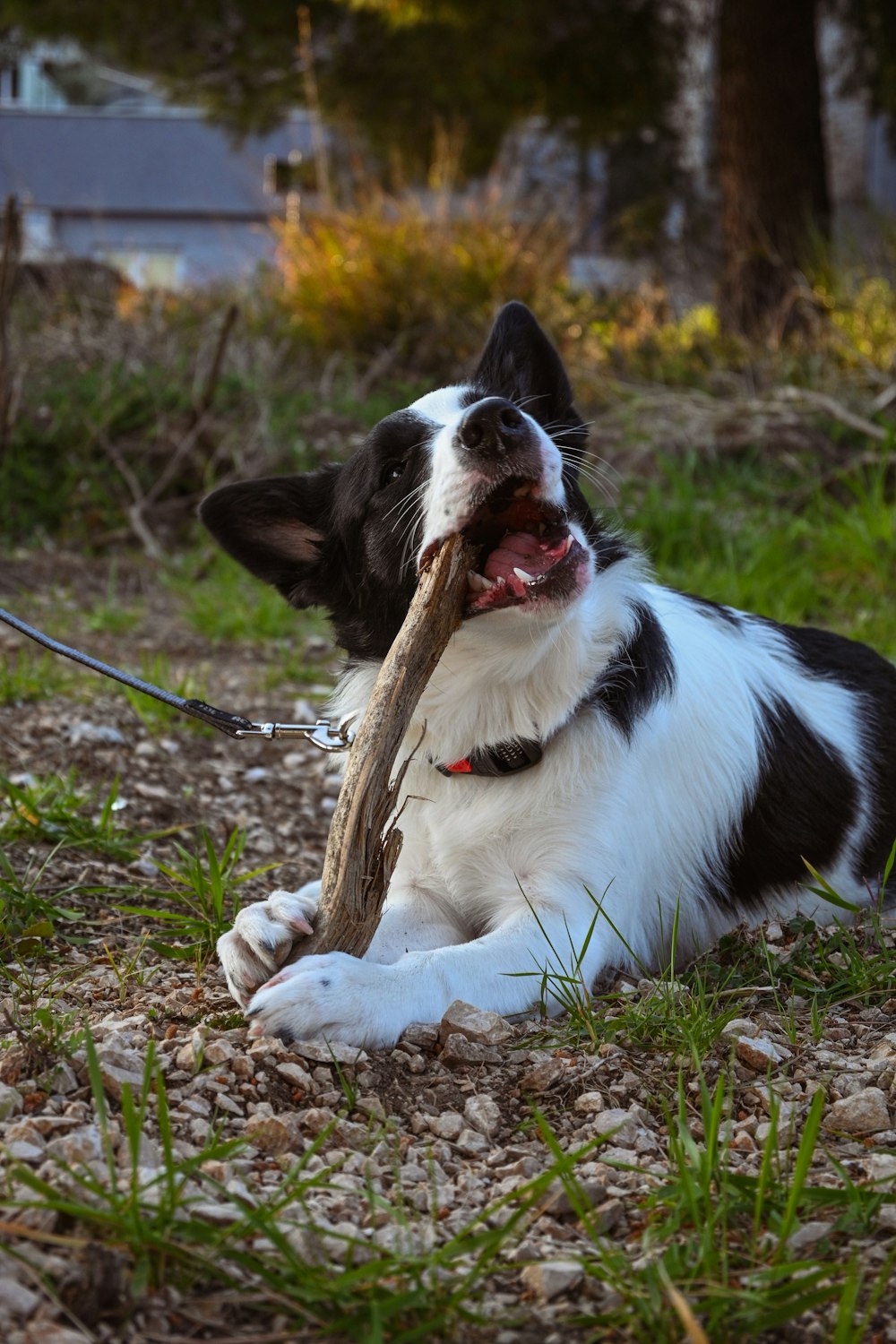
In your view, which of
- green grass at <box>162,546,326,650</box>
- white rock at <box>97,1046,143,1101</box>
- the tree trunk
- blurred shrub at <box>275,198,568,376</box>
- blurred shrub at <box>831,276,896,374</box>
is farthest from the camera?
blurred shrub at <box>275,198,568,376</box>

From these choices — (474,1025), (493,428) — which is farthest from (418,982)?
(493,428)

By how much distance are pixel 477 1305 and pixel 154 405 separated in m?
7.26

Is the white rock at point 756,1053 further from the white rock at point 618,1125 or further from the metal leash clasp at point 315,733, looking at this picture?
the metal leash clasp at point 315,733

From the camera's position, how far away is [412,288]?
1028 cm

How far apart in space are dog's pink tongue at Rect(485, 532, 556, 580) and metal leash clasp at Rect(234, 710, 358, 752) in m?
0.45

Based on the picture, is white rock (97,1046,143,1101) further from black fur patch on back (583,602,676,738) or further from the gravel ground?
black fur patch on back (583,602,676,738)

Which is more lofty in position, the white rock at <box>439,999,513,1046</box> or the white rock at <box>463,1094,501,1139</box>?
the white rock at <box>439,999,513,1046</box>

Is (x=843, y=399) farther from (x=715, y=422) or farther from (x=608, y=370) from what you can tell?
(x=608, y=370)

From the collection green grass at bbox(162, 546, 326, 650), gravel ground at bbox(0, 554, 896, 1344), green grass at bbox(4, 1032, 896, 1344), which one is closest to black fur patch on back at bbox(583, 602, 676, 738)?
gravel ground at bbox(0, 554, 896, 1344)

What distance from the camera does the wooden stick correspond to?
7.59ft

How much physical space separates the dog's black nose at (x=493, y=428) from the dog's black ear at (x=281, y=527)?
2.18ft

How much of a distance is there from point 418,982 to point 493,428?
1046mm

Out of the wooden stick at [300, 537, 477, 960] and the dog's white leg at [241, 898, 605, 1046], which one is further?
the wooden stick at [300, 537, 477, 960]

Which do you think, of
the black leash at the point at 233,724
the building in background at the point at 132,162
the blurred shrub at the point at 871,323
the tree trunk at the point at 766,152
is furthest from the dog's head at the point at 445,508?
the building in background at the point at 132,162
